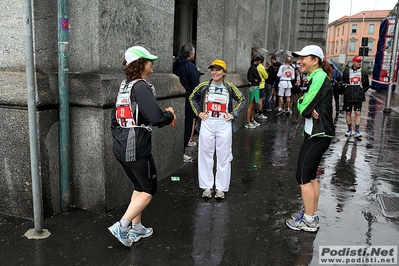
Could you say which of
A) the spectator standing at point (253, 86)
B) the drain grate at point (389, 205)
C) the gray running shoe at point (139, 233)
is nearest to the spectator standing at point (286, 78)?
the spectator standing at point (253, 86)

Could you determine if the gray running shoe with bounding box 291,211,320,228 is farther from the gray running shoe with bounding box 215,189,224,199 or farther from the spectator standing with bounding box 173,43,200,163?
the spectator standing with bounding box 173,43,200,163

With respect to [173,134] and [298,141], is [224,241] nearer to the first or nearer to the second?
[173,134]

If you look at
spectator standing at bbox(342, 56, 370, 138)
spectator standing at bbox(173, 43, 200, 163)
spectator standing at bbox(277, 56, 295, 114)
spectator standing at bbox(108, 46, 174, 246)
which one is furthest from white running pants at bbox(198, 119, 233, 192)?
spectator standing at bbox(277, 56, 295, 114)

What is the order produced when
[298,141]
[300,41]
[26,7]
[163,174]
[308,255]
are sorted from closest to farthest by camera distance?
1. [26,7]
2. [308,255]
3. [163,174]
4. [298,141]
5. [300,41]

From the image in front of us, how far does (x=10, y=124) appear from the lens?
395 centimetres

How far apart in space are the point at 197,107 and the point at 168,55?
1176 millimetres

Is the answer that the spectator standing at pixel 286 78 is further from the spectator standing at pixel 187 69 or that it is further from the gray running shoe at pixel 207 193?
the gray running shoe at pixel 207 193

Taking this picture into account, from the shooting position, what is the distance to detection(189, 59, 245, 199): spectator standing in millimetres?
4895

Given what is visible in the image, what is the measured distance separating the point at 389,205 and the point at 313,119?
1992 mm

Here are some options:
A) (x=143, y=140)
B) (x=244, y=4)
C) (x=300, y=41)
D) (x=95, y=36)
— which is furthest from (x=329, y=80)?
(x=300, y=41)

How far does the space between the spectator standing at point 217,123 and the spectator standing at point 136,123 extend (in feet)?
5.00

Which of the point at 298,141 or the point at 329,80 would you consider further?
the point at 298,141

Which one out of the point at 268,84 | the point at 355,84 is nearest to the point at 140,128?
the point at 355,84

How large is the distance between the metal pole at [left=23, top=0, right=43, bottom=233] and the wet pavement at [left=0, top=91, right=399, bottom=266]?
324 mm
